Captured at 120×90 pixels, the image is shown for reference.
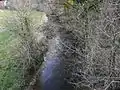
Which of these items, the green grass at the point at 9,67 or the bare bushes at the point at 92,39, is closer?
the bare bushes at the point at 92,39

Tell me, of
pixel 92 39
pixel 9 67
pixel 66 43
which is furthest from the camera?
pixel 66 43

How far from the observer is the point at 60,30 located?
22.6 metres

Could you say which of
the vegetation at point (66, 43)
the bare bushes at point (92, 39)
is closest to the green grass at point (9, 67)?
the vegetation at point (66, 43)

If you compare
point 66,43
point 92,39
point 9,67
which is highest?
point 92,39

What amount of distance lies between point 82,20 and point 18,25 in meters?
4.06

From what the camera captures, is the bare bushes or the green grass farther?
the green grass

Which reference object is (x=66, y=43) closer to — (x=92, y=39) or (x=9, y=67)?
(x=9, y=67)

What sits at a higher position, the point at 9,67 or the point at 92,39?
the point at 92,39

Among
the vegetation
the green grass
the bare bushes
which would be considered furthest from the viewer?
the green grass

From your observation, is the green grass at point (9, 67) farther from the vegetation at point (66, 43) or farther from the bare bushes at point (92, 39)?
the bare bushes at point (92, 39)

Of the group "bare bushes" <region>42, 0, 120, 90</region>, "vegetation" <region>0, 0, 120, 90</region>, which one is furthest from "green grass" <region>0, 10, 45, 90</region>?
"bare bushes" <region>42, 0, 120, 90</region>

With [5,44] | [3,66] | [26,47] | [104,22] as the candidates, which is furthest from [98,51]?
[5,44]

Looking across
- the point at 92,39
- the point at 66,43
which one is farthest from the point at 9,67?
the point at 92,39

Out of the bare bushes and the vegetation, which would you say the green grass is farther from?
the bare bushes
